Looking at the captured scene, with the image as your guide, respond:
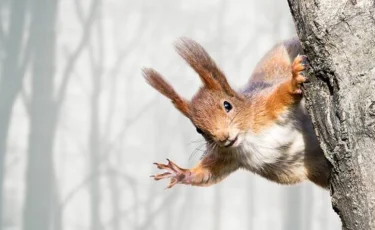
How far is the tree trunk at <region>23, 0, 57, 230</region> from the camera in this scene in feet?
16.0

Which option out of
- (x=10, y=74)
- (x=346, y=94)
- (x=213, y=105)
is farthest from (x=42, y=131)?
(x=346, y=94)

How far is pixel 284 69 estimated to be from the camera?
69.7 inches

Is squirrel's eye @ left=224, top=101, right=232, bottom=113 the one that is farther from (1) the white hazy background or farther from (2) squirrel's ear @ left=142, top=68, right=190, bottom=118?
(1) the white hazy background

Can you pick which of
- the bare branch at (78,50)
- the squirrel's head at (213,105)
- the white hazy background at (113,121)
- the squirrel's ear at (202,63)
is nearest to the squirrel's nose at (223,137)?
the squirrel's head at (213,105)

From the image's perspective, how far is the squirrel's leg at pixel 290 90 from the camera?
4.48ft

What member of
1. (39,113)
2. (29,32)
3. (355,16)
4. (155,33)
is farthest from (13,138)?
(355,16)

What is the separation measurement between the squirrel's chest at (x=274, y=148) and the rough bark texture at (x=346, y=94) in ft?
1.13

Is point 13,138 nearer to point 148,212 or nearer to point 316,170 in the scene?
point 148,212

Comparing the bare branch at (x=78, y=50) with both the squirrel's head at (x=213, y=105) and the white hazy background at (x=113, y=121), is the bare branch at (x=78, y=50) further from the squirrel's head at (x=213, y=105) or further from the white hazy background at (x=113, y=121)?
the squirrel's head at (x=213, y=105)

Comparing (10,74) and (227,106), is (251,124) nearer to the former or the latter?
(227,106)

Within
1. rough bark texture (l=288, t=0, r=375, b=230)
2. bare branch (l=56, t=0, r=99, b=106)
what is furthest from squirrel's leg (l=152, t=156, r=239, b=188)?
bare branch (l=56, t=0, r=99, b=106)

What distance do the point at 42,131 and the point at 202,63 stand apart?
341 cm

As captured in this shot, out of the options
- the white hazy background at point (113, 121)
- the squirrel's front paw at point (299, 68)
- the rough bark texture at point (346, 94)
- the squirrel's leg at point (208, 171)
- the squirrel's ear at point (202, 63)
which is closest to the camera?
the rough bark texture at point (346, 94)

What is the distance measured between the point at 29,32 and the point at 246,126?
3.39 meters
